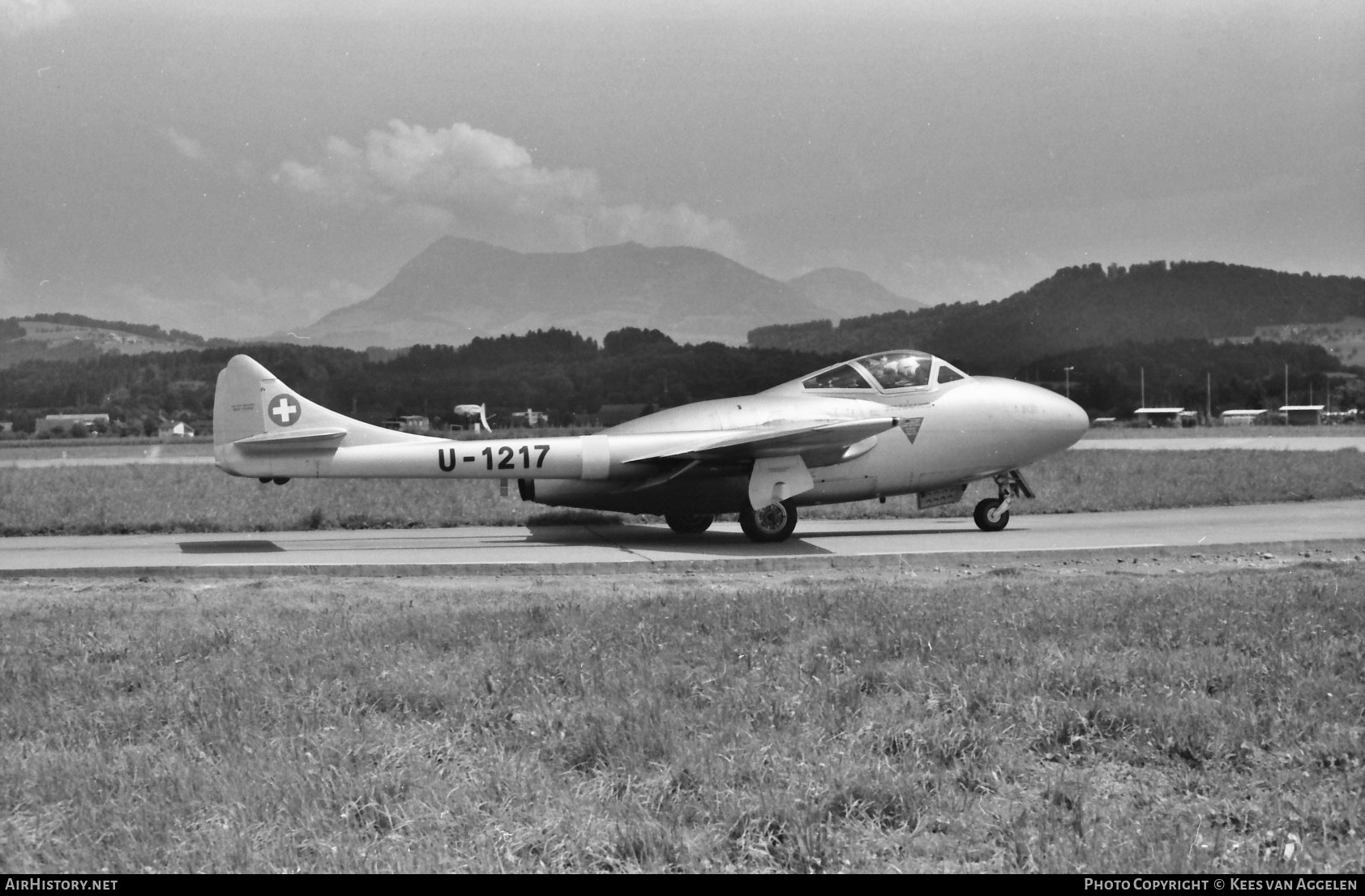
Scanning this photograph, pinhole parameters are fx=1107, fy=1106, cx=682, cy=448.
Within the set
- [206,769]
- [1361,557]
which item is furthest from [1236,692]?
[1361,557]

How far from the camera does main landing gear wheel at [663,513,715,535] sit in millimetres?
17031

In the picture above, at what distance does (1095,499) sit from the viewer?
2100 cm

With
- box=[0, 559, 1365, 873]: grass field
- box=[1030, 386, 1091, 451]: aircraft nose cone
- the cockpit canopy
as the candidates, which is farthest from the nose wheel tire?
box=[0, 559, 1365, 873]: grass field

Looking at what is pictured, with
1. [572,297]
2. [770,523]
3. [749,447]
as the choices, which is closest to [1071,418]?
[770,523]

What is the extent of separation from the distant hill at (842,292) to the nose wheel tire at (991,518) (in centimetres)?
4714

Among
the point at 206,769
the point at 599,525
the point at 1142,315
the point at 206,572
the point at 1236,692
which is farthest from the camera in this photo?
the point at 1142,315

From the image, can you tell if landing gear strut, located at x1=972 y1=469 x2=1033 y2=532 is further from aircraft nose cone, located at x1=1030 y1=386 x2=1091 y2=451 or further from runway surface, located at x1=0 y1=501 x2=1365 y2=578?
aircraft nose cone, located at x1=1030 y1=386 x2=1091 y2=451

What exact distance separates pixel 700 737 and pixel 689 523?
37.2ft

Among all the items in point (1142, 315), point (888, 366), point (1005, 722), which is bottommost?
point (1005, 722)

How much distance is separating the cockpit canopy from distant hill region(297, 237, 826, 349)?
48329 mm

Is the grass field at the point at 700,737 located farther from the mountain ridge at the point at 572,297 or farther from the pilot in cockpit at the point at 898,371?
the mountain ridge at the point at 572,297

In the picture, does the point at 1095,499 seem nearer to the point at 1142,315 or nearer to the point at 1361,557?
the point at 1361,557

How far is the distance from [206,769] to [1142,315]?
3944 cm

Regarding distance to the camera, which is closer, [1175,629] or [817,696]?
[817,696]
